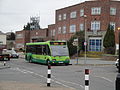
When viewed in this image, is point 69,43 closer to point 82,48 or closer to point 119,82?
point 82,48

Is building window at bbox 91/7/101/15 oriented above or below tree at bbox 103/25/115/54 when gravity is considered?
above

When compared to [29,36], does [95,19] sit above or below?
above

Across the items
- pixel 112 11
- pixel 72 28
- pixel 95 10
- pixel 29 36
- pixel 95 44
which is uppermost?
pixel 95 10

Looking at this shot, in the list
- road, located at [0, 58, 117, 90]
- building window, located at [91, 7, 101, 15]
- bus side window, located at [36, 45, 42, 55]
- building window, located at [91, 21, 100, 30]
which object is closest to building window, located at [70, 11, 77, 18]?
building window, located at [91, 7, 101, 15]

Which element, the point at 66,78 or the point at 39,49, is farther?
the point at 39,49

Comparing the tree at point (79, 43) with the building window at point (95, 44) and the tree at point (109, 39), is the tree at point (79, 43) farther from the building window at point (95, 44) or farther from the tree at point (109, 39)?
the tree at point (109, 39)

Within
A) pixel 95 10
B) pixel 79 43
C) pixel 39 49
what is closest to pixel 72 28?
pixel 95 10

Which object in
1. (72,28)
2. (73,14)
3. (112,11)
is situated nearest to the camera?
(112,11)

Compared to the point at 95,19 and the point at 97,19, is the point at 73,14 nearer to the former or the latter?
the point at 95,19

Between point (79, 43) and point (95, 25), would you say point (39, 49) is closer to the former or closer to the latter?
point (79, 43)

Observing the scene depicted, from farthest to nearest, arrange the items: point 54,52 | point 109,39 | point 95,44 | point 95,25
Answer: point 95,25
point 95,44
point 109,39
point 54,52

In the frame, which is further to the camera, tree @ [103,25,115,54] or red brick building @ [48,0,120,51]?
red brick building @ [48,0,120,51]

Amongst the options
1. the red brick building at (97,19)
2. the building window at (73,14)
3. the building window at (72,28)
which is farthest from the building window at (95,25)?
the building window at (73,14)

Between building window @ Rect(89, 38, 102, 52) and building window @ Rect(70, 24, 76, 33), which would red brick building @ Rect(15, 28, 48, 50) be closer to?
building window @ Rect(70, 24, 76, 33)
